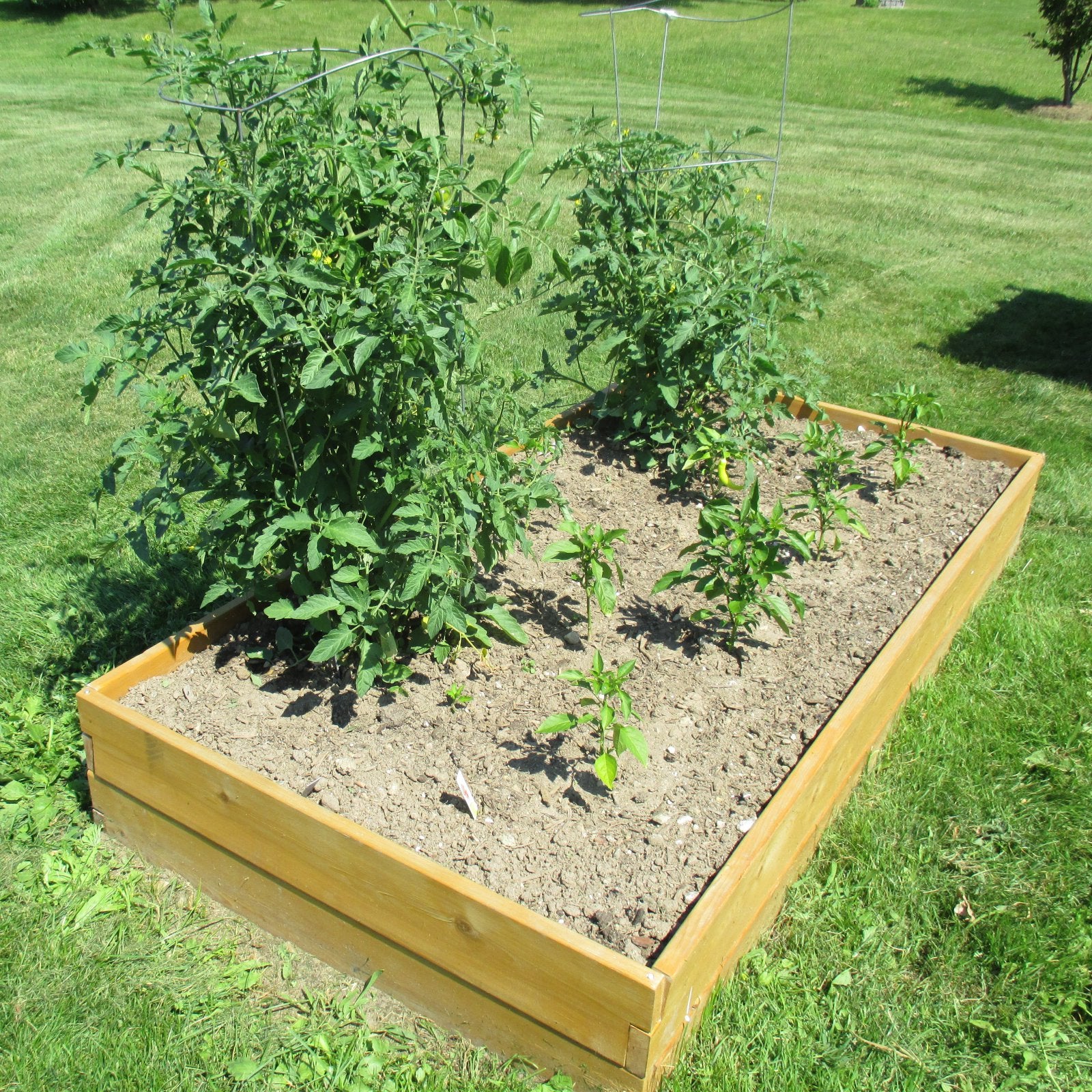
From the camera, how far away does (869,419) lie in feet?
14.0

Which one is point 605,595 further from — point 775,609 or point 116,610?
point 116,610

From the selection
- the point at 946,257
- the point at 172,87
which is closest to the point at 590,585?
the point at 172,87

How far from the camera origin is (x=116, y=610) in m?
3.49

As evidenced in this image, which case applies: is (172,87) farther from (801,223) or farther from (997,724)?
(801,223)

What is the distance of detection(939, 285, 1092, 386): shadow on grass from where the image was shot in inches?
228

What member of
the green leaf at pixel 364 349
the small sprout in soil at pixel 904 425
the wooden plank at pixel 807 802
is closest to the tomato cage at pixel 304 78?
the green leaf at pixel 364 349

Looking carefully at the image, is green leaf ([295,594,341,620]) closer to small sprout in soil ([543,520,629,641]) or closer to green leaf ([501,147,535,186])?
small sprout in soil ([543,520,629,641])

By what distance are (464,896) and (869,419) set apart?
9.75ft

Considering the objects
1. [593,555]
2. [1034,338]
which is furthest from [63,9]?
[593,555]

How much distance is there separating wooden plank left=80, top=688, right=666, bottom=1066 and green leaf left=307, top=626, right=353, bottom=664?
0.31m

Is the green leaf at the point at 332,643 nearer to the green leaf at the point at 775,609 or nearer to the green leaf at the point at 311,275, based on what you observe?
the green leaf at the point at 311,275

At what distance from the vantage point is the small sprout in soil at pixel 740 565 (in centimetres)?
287

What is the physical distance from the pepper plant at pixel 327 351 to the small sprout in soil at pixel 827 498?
1.14m

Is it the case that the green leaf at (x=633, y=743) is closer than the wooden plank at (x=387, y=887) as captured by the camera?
No
